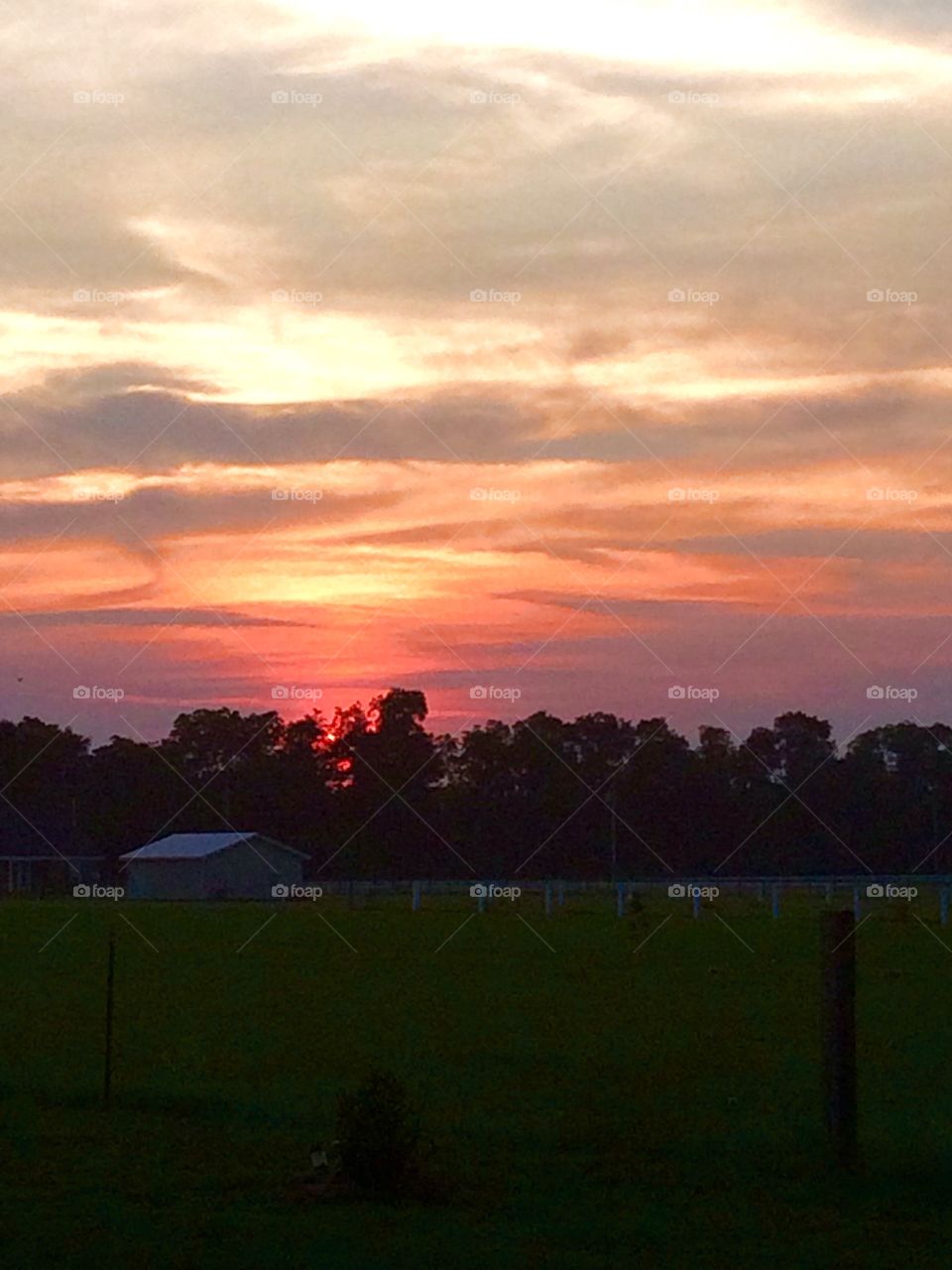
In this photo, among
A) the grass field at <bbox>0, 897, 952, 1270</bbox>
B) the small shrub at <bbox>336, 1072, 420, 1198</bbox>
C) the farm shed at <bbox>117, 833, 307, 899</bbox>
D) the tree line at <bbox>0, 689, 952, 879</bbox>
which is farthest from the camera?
the farm shed at <bbox>117, 833, 307, 899</bbox>

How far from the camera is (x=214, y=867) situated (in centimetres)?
7544

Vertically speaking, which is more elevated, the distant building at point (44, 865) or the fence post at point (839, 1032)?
the distant building at point (44, 865)

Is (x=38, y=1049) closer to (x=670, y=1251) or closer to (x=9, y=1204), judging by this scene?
(x=9, y=1204)

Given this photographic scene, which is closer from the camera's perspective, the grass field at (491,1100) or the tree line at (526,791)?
the grass field at (491,1100)

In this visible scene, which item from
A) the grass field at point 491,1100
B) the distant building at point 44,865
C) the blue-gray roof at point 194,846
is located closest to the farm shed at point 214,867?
the blue-gray roof at point 194,846

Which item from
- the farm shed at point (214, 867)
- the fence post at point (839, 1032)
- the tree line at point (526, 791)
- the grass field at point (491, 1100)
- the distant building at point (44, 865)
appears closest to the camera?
the grass field at point (491, 1100)

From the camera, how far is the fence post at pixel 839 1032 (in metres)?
11.5

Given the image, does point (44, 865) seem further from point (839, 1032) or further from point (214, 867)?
point (839, 1032)

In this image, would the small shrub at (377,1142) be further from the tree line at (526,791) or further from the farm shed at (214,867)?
the farm shed at (214,867)

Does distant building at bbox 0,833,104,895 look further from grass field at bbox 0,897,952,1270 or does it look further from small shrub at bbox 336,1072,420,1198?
small shrub at bbox 336,1072,420,1198

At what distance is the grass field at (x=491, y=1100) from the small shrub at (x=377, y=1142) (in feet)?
0.84

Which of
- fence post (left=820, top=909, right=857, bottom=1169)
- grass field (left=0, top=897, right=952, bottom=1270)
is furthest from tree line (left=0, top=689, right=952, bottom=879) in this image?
fence post (left=820, top=909, right=857, bottom=1169)

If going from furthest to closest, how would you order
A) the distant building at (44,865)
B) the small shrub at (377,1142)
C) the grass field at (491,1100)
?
the distant building at (44,865)
the small shrub at (377,1142)
the grass field at (491,1100)

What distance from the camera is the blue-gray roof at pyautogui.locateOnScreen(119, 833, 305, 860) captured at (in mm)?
72250
